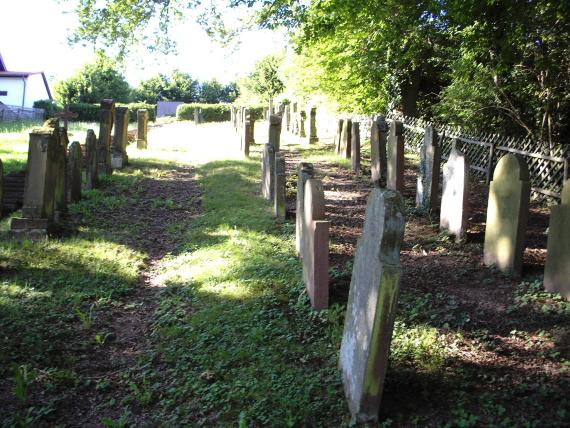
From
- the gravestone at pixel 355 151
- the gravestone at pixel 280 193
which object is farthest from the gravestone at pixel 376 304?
the gravestone at pixel 355 151

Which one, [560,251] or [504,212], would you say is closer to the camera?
[560,251]

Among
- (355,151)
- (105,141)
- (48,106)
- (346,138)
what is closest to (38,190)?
(105,141)

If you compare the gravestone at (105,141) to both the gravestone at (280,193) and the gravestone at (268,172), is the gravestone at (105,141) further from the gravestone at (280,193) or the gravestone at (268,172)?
the gravestone at (280,193)

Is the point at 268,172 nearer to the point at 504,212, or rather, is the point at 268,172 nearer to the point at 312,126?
the point at 504,212

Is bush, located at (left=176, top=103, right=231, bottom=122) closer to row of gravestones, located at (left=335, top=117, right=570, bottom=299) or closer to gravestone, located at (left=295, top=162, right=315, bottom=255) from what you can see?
row of gravestones, located at (left=335, top=117, right=570, bottom=299)

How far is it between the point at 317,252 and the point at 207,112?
4264 cm

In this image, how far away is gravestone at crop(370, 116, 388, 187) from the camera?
11422 mm

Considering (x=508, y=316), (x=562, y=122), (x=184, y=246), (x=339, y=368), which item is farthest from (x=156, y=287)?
(x=562, y=122)

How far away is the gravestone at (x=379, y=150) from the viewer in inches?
450

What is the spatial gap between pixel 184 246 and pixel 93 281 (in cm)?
183

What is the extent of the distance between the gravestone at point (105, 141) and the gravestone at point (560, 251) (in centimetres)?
1124

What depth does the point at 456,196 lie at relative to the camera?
7.72 m

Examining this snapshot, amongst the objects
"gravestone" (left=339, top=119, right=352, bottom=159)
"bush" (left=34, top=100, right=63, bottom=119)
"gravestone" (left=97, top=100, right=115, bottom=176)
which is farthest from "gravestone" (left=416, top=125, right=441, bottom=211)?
"bush" (left=34, top=100, right=63, bottom=119)

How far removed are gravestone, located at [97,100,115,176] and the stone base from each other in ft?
19.2
